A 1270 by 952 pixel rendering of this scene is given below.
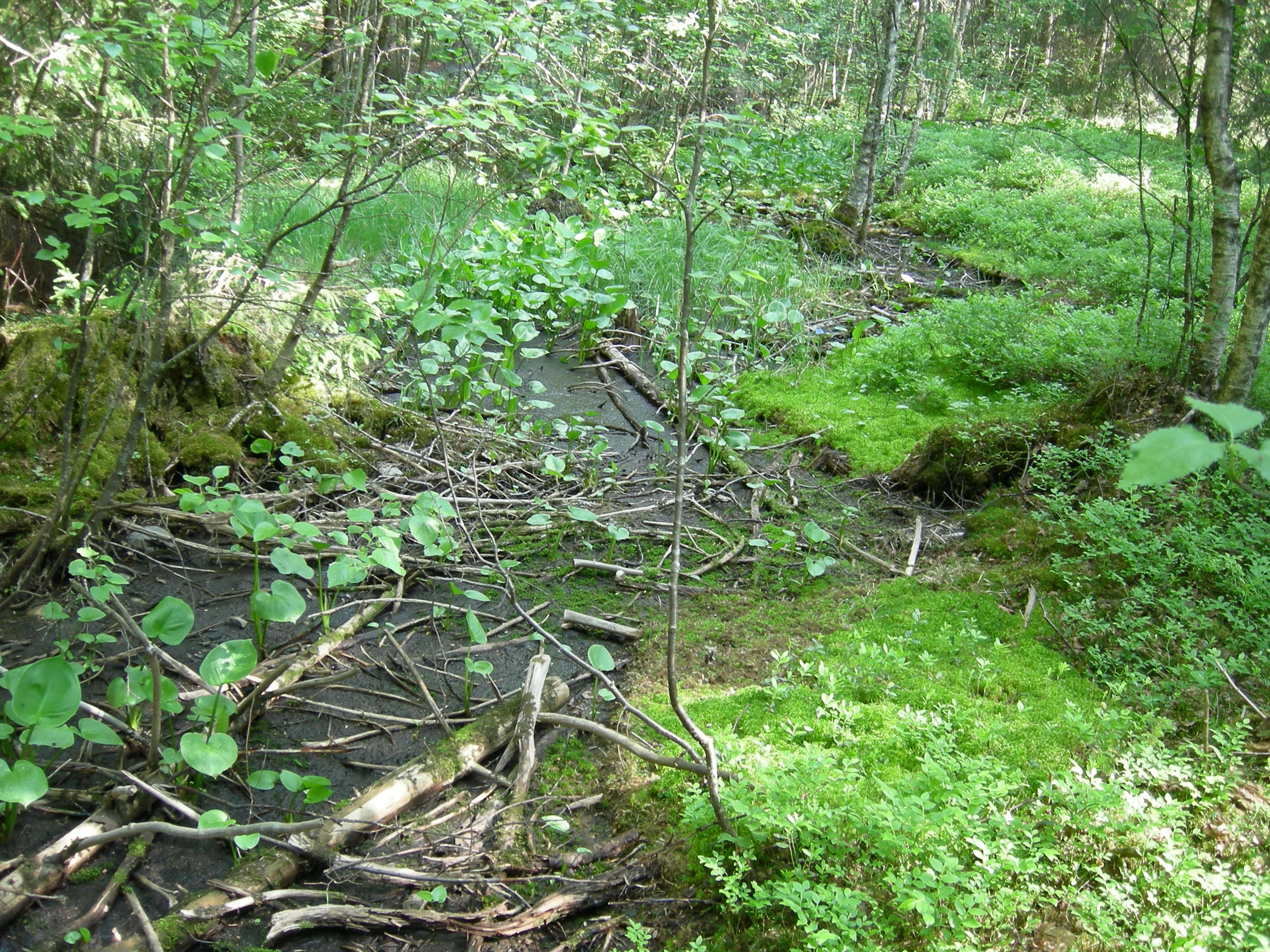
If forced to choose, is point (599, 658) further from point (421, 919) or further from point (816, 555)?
point (816, 555)

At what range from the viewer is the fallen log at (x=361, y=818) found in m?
2.13

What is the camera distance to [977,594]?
366 cm

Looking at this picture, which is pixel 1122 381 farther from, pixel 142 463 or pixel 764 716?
pixel 142 463

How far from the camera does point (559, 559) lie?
4.16 meters

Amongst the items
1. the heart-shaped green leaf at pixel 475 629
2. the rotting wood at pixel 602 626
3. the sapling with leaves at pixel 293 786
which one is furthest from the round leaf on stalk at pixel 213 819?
the rotting wood at pixel 602 626

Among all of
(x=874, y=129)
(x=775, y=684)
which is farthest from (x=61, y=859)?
(x=874, y=129)

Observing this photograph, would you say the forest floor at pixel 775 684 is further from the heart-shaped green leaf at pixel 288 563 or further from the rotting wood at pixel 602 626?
the heart-shaped green leaf at pixel 288 563

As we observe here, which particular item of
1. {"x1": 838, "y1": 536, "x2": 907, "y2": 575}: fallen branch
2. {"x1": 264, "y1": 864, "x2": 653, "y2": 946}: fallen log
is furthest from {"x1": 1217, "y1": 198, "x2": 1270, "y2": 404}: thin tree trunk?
{"x1": 264, "y1": 864, "x2": 653, "y2": 946}: fallen log

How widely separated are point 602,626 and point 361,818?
131 centimetres

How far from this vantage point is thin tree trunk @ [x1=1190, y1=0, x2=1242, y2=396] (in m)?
4.16

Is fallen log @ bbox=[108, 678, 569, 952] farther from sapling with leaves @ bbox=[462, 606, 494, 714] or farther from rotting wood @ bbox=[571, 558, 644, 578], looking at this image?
rotting wood @ bbox=[571, 558, 644, 578]

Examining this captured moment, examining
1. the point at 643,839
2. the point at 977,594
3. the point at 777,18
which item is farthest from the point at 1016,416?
the point at 777,18

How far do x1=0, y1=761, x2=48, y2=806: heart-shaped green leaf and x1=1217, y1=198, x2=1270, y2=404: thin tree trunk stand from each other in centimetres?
461

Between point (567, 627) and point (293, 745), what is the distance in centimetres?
116
